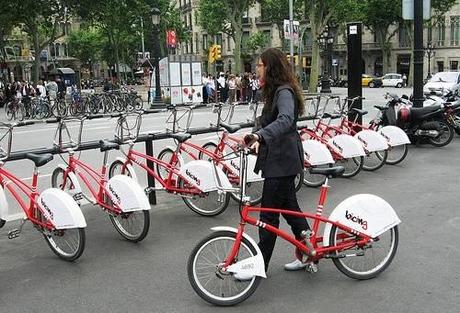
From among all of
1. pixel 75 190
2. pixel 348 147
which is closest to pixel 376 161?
pixel 348 147

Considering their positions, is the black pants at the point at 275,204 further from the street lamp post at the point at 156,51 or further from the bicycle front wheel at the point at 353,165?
the street lamp post at the point at 156,51

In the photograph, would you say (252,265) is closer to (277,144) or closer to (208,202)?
(277,144)

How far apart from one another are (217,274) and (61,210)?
5.45 ft

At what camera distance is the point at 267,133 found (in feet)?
12.8

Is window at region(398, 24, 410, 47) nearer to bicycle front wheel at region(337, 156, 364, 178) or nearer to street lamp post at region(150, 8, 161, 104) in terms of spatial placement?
street lamp post at region(150, 8, 161, 104)

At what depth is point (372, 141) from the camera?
845cm

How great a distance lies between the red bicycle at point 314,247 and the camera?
A: 398cm

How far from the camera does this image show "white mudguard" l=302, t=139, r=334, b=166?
7493 mm

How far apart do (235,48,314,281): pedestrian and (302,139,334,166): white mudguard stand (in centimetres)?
320

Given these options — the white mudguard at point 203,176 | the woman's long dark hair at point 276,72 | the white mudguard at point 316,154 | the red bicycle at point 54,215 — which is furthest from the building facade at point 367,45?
the woman's long dark hair at point 276,72

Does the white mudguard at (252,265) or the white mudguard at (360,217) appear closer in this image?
the white mudguard at (252,265)

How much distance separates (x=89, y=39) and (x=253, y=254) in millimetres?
84077

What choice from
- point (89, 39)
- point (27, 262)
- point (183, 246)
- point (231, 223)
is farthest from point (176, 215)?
point (89, 39)

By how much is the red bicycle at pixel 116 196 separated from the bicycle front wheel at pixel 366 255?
6.20 feet
